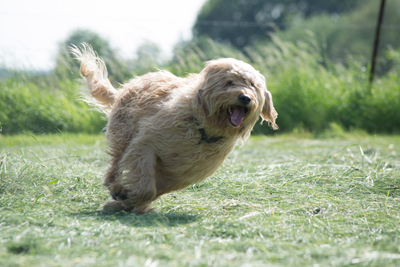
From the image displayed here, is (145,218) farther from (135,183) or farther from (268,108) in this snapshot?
(268,108)

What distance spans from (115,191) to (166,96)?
1.10m

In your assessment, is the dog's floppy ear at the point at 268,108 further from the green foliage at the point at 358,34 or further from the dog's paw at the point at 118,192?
the green foliage at the point at 358,34

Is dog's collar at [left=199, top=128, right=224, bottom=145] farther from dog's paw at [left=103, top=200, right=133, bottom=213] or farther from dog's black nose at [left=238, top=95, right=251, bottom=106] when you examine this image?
dog's paw at [left=103, top=200, right=133, bottom=213]

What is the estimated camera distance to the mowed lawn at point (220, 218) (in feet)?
8.46

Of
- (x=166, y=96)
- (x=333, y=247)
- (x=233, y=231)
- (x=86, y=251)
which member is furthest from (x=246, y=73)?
(x=86, y=251)

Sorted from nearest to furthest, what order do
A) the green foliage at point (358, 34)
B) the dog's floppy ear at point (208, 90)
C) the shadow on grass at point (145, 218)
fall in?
the shadow on grass at point (145, 218) < the dog's floppy ear at point (208, 90) < the green foliage at point (358, 34)

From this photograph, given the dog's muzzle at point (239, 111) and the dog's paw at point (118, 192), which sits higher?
the dog's muzzle at point (239, 111)

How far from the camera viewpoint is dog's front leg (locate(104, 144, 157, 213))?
389 cm

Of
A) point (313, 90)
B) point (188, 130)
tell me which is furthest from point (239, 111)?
point (313, 90)

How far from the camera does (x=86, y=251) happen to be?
8.57 ft

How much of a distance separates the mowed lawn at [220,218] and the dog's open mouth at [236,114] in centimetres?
82

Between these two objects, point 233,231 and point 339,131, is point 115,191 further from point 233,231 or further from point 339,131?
point 339,131

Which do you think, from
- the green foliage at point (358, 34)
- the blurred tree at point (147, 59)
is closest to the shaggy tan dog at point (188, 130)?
the blurred tree at point (147, 59)

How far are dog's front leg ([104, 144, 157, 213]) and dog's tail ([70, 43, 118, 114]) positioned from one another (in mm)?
1289
